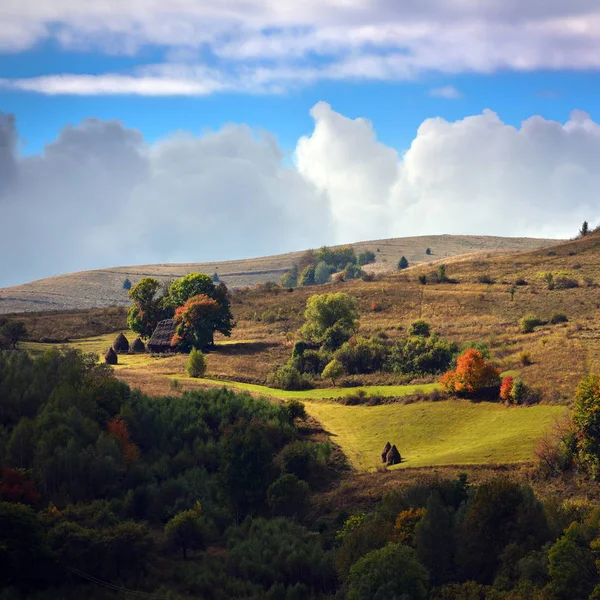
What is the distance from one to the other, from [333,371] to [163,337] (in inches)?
1067

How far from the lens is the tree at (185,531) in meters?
46.6

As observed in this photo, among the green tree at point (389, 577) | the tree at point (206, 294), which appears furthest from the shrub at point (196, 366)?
the green tree at point (389, 577)

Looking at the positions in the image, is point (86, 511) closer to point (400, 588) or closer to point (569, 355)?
point (400, 588)

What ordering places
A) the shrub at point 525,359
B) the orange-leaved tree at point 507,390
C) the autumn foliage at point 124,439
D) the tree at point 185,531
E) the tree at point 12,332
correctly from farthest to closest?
the tree at point 12,332, the shrub at point 525,359, the orange-leaved tree at point 507,390, the autumn foliage at point 124,439, the tree at point 185,531

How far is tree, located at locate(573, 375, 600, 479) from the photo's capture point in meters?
48.7

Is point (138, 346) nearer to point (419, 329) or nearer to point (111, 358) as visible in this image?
point (111, 358)

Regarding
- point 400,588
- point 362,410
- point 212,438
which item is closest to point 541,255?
point 362,410

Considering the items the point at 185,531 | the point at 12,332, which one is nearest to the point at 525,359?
the point at 185,531

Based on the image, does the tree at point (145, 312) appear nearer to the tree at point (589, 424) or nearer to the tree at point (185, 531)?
the tree at point (185, 531)

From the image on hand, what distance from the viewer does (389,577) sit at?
117 ft

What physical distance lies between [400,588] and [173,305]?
75375mm

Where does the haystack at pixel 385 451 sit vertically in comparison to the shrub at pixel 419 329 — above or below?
below

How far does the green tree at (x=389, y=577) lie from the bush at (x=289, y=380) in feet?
147

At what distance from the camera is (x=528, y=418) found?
60.1m
